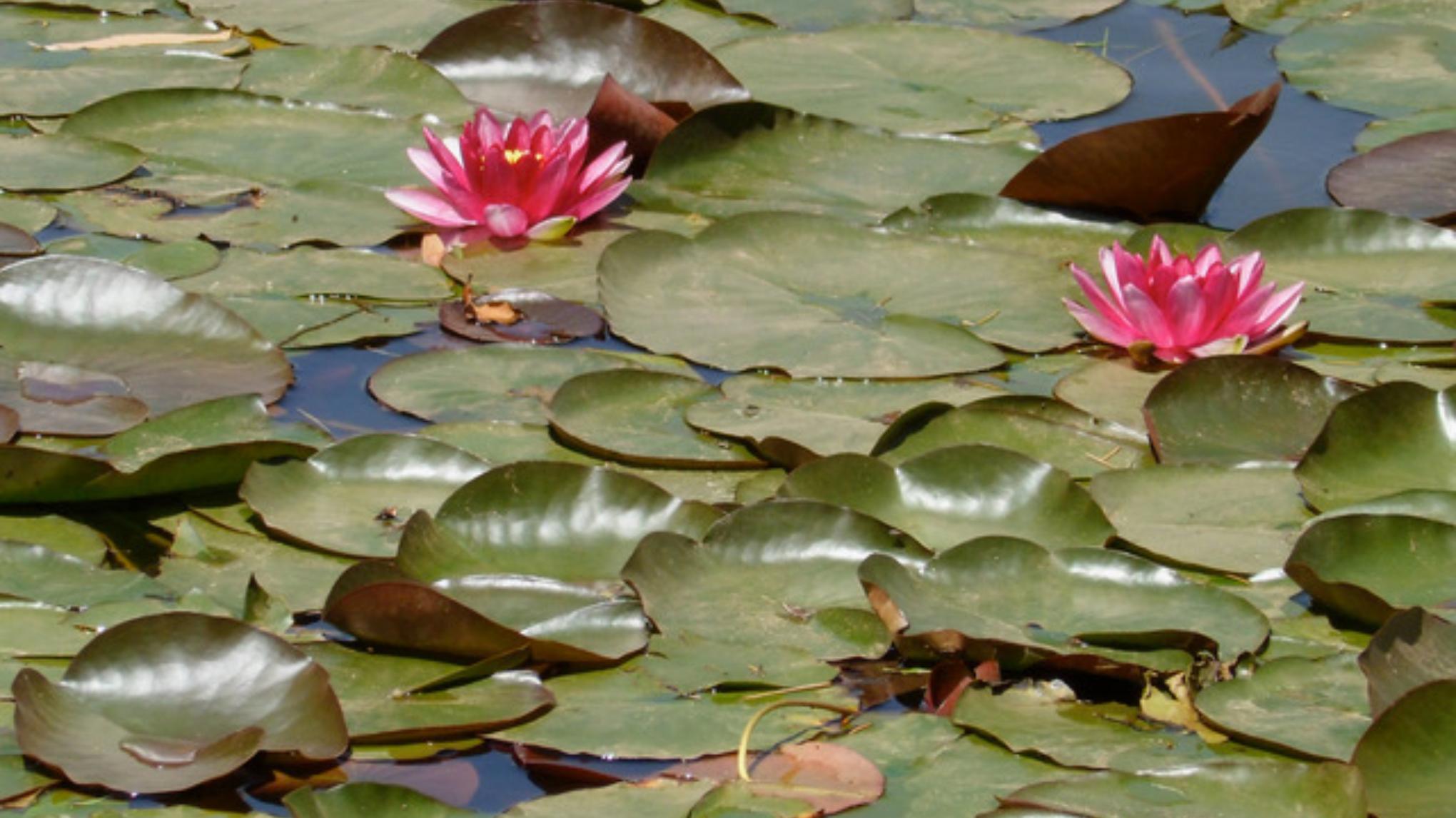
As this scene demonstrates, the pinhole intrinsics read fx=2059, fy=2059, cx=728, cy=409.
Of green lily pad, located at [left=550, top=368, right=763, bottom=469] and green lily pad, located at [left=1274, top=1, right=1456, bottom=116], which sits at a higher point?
green lily pad, located at [left=1274, top=1, right=1456, bottom=116]

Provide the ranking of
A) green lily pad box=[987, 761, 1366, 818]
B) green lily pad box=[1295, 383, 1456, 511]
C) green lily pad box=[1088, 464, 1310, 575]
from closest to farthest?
green lily pad box=[987, 761, 1366, 818]
green lily pad box=[1088, 464, 1310, 575]
green lily pad box=[1295, 383, 1456, 511]

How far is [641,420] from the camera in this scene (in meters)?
2.60

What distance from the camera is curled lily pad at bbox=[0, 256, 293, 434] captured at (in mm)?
2647

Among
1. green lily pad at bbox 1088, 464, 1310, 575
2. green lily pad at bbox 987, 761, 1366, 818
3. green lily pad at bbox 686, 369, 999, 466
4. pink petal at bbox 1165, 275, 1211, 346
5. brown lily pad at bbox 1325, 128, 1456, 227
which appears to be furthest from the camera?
brown lily pad at bbox 1325, 128, 1456, 227

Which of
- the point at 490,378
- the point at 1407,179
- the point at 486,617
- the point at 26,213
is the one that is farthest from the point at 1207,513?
the point at 26,213

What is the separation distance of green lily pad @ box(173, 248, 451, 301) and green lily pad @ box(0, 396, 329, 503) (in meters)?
0.51

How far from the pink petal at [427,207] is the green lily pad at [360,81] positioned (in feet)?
1.58

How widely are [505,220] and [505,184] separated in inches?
2.5

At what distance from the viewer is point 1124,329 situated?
2859 mm

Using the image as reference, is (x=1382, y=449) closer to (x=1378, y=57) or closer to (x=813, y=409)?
(x=813, y=409)

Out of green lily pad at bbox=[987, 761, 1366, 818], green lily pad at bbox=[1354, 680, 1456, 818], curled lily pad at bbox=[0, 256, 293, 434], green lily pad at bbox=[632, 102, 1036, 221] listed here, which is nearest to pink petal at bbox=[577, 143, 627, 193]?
green lily pad at bbox=[632, 102, 1036, 221]

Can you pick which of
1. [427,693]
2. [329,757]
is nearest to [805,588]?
[427,693]

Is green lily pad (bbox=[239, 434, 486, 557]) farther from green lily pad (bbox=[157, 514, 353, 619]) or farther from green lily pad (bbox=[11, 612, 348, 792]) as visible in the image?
green lily pad (bbox=[11, 612, 348, 792])

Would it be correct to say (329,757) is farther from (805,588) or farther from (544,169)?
(544,169)
